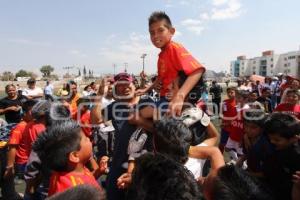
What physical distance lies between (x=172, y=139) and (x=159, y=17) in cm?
123

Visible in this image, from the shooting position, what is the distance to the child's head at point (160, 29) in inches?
117

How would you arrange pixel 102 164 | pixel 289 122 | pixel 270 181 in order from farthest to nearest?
pixel 289 122 → pixel 270 181 → pixel 102 164

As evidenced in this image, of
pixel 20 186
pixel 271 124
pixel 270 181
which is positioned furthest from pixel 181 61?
pixel 20 186

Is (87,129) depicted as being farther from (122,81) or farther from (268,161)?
(268,161)

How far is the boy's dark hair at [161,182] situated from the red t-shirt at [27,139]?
113 inches

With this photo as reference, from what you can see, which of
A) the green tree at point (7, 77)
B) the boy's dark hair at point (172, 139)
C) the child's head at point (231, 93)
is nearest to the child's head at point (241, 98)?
the child's head at point (231, 93)

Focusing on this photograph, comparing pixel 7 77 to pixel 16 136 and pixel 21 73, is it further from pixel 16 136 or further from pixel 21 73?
pixel 16 136

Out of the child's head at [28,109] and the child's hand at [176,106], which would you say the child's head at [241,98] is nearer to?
the child's head at [28,109]

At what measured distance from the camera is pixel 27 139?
4.33 meters

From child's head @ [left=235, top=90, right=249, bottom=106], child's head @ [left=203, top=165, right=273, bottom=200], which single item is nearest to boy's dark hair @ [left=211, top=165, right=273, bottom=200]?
child's head @ [left=203, top=165, right=273, bottom=200]

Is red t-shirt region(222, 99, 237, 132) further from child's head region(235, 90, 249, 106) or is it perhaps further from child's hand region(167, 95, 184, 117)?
child's hand region(167, 95, 184, 117)

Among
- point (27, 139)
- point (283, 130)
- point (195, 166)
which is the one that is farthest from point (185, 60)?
point (27, 139)

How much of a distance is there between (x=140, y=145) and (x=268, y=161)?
1.10 meters

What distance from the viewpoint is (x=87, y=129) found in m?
6.11
